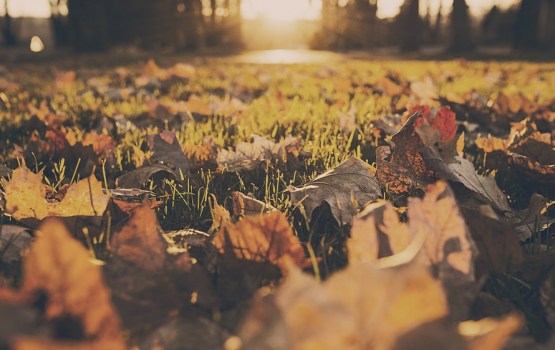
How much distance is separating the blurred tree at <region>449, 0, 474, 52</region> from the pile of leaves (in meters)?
12.8

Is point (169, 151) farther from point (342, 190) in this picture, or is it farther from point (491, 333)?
point (491, 333)

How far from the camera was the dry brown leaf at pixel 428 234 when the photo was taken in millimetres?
721

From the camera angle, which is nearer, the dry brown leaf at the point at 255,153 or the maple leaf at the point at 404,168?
the maple leaf at the point at 404,168

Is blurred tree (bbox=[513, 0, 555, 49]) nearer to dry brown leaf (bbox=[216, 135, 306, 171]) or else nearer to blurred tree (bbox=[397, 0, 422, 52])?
blurred tree (bbox=[397, 0, 422, 52])

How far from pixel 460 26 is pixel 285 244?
50.6ft

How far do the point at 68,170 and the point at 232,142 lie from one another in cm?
66

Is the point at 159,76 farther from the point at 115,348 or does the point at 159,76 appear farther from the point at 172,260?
the point at 115,348

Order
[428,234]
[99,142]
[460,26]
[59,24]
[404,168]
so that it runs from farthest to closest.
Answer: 1. [59,24]
2. [460,26]
3. [99,142]
4. [404,168]
5. [428,234]

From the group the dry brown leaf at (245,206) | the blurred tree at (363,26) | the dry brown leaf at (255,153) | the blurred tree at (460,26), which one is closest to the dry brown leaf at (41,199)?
the dry brown leaf at (245,206)

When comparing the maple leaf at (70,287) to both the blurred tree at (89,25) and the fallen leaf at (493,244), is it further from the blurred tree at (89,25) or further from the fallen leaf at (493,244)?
the blurred tree at (89,25)

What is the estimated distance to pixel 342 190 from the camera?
3.95 ft

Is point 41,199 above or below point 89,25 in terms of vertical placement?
below

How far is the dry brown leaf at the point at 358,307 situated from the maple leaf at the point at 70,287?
0.19 m

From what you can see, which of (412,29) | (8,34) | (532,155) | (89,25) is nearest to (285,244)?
(532,155)
